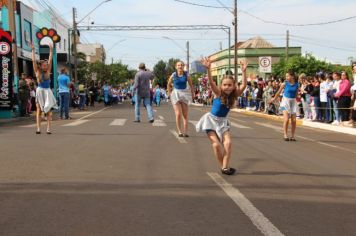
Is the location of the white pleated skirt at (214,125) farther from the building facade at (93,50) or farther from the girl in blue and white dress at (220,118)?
the building facade at (93,50)

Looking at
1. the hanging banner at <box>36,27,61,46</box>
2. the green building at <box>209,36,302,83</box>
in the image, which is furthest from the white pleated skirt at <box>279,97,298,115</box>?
the green building at <box>209,36,302,83</box>

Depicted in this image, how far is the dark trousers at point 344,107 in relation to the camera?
17.3m

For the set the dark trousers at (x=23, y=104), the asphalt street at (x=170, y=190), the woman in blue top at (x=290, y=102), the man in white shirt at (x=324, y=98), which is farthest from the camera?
the dark trousers at (x=23, y=104)

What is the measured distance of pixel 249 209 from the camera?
5.53 meters

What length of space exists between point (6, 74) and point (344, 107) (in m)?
12.6

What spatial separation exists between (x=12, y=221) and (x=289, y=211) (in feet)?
8.96

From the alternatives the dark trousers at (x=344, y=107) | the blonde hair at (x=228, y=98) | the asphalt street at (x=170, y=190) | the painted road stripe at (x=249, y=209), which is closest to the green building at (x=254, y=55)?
the dark trousers at (x=344, y=107)

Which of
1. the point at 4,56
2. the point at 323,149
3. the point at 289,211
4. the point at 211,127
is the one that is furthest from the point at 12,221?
the point at 4,56

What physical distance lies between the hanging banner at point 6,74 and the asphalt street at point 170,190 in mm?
10256

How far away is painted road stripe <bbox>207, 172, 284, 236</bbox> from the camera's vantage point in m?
4.80

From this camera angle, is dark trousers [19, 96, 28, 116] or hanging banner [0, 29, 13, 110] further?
dark trousers [19, 96, 28, 116]

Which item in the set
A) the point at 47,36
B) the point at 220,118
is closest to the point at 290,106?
the point at 220,118

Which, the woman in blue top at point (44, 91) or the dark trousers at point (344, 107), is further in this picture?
the dark trousers at point (344, 107)

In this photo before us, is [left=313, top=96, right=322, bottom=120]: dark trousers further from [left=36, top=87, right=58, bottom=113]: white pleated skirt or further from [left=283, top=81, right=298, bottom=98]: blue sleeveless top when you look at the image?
[left=36, top=87, right=58, bottom=113]: white pleated skirt
